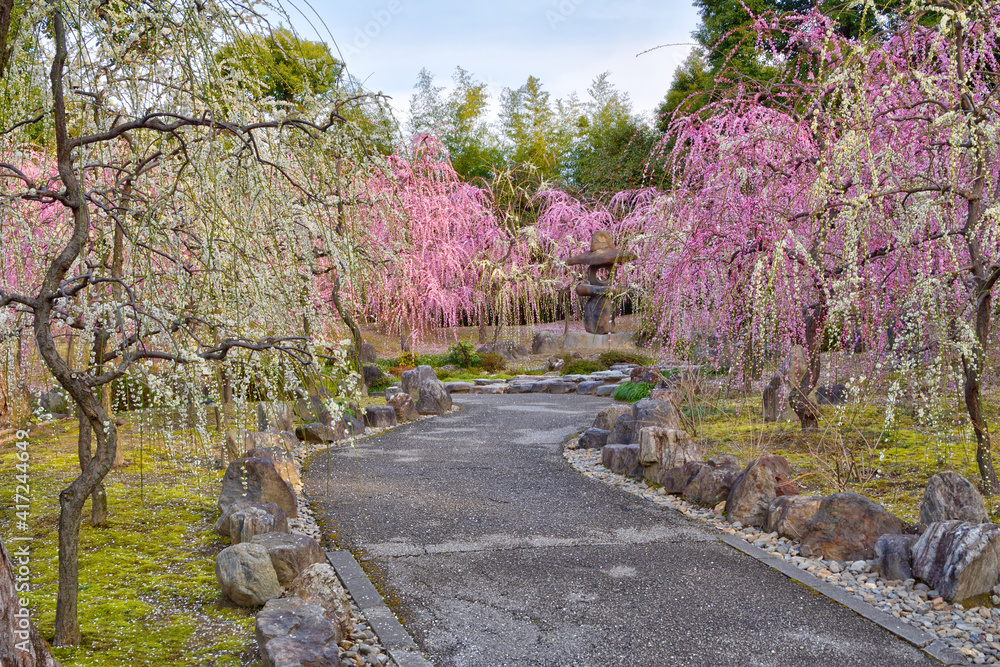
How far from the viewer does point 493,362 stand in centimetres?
1588

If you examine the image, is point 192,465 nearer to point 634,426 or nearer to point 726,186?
point 634,426

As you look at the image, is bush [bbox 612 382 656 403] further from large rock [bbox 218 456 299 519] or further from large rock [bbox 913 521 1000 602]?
large rock [bbox 913 521 1000 602]

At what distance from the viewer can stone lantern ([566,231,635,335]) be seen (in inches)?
683

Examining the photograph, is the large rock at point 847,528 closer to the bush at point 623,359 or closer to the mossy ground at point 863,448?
the mossy ground at point 863,448

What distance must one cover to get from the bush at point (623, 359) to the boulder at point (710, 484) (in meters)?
9.47

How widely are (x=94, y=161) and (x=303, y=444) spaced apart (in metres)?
4.75

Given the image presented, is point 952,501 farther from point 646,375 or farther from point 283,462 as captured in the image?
point 646,375

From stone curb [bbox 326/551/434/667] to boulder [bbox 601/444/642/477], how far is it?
2.80 meters

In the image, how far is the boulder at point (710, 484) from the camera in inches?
201

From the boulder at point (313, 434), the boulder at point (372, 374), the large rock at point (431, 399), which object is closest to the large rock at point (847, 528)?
the boulder at point (313, 434)

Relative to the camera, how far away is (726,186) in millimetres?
6223

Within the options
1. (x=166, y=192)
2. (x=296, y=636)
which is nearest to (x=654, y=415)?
(x=296, y=636)

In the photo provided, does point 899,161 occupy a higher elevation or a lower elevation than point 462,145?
lower

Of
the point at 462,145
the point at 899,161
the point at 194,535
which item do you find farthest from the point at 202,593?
the point at 462,145
